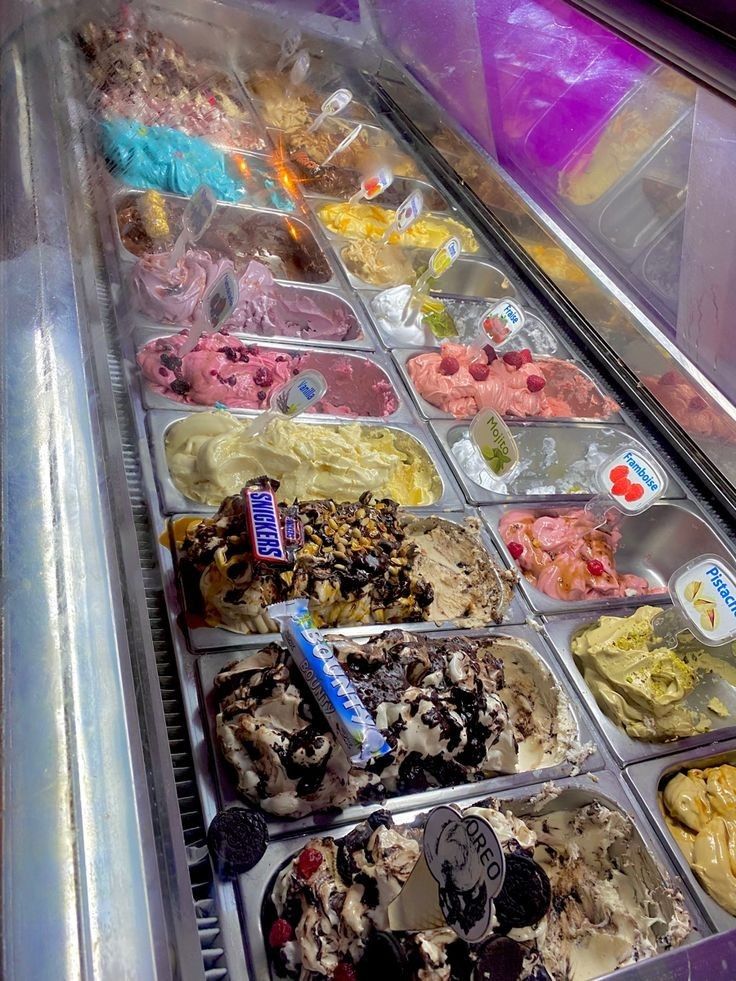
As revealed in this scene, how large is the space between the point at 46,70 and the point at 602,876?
3.59 meters

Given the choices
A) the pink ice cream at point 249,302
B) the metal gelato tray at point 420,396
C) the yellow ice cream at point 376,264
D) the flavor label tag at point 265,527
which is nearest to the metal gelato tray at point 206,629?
the flavor label tag at point 265,527

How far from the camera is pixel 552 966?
5.49 ft

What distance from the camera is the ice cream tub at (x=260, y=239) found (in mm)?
3275

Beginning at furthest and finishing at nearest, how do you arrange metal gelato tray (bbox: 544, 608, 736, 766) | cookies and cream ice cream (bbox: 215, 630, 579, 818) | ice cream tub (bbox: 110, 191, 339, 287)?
ice cream tub (bbox: 110, 191, 339, 287) → metal gelato tray (bbox: 544, 608, 736, 766) → cookies and cream ice cream (bbox: 215, 630, 579, 818)

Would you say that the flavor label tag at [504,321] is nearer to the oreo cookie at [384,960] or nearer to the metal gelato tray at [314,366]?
the metal gelato tray at [314,366]

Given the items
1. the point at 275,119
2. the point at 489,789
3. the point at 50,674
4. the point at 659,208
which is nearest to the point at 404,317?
the point at 659,208

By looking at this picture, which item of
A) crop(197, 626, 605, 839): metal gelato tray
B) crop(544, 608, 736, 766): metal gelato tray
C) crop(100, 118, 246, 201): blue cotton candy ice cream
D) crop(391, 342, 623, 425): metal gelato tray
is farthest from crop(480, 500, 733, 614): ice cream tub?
crop(100, 118, 246, 201): blue cotton candy ice cream

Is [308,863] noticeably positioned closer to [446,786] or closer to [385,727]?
[385,727]

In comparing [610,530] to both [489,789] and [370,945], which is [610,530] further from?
[370,945]

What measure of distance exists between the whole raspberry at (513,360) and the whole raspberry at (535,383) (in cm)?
10

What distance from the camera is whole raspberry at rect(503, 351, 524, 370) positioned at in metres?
3.58

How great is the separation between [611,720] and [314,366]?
5.90ft

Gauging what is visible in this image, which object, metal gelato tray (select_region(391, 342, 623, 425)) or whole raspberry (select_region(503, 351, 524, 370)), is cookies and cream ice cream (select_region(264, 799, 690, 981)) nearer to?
metal gelato tray (select_region(391, 342, 623, 425))

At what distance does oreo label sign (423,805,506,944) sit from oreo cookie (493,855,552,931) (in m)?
0.13
